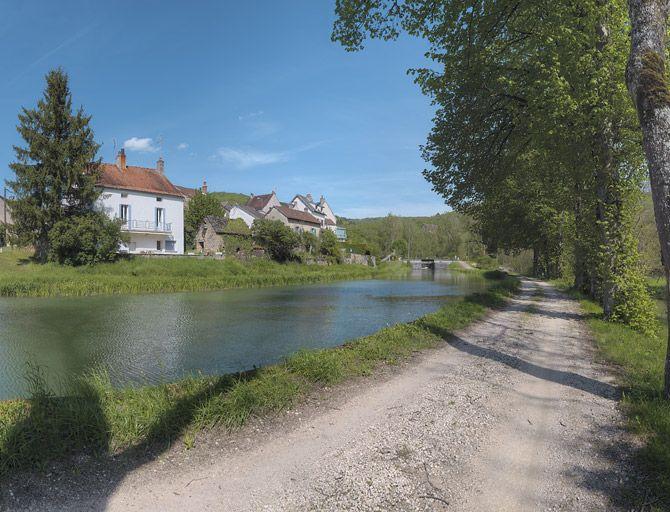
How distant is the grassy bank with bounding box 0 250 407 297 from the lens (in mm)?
24641

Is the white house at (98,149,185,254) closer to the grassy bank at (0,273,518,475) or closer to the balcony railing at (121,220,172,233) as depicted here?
the balcony railing at (121,220,172,233)

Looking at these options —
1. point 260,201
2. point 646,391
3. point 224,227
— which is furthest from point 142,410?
point 260,201

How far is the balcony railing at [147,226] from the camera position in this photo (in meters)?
38.7

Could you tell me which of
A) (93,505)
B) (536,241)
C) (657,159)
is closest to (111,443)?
(93,505)

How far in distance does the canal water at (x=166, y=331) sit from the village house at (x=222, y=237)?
1973 cm

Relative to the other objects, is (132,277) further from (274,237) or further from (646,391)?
(646,391)

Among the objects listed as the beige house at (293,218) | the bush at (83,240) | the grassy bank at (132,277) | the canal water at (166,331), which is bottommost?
the canal water at (166,331)

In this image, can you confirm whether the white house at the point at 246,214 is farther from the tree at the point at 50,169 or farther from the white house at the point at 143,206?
the tree at the point at 50,169

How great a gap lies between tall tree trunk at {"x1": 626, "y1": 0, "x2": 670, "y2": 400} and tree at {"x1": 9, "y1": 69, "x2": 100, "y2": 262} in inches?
1406

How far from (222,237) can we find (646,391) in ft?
141

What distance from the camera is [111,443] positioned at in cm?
402

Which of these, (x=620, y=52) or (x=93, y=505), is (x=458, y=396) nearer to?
(x=93, y=505)

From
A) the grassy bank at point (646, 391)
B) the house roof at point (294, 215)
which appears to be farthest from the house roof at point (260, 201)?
the grassy bank at point (646, 391)

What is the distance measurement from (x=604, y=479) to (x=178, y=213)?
44.3 m
